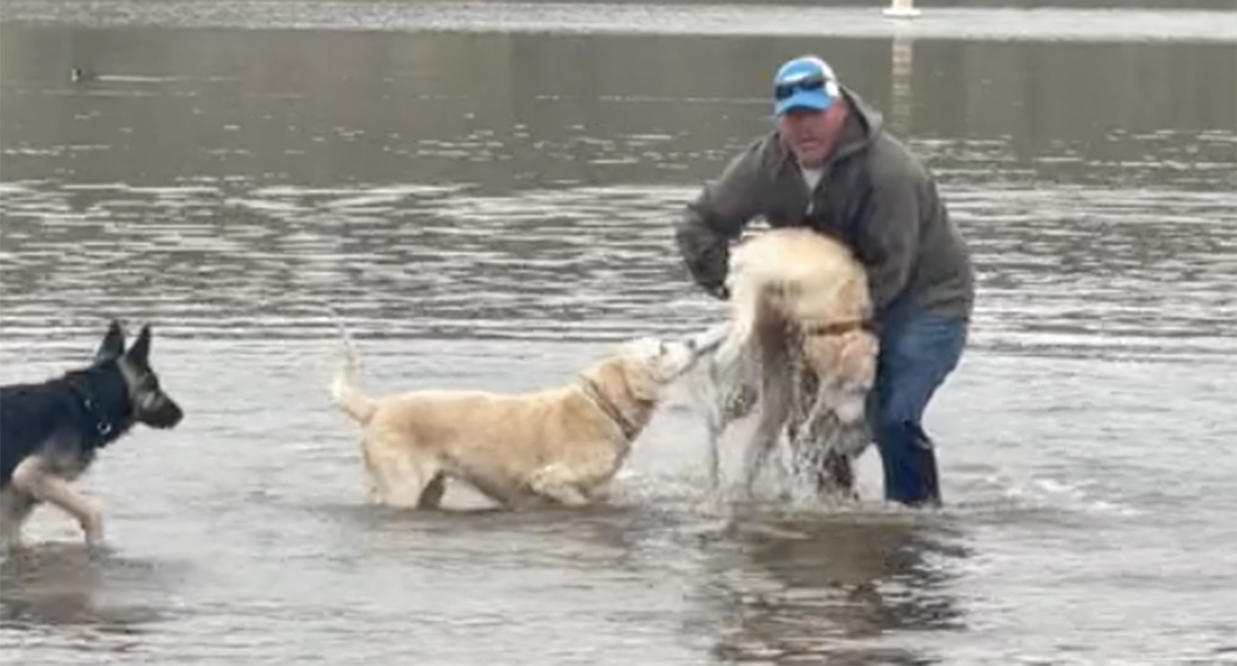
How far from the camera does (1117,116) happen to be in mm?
38594

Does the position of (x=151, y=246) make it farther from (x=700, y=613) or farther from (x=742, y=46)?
(x=742, y=46)

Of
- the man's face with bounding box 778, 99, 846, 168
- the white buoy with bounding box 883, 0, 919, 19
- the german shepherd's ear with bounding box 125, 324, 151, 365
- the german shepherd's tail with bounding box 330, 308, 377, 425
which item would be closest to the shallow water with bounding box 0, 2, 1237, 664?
the german shepherd's tail with bounding box 330, 308, 377, 425

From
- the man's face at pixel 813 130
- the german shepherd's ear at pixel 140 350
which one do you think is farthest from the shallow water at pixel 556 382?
the man's face at pixel 813 130

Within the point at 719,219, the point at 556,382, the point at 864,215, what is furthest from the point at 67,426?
the point at 556,382

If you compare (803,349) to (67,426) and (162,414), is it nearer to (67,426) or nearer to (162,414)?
(162,414)

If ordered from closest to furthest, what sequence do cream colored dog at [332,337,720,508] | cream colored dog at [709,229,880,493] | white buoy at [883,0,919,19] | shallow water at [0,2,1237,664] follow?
shallow water at [0,2,1237,664], cream colored dog at [709,229,880,493], cream colored dog at [332,337,720,508], white buoy at [883,0,919,19]

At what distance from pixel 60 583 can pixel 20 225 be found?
12252 millimetres

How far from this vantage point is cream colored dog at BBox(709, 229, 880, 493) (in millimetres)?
10688

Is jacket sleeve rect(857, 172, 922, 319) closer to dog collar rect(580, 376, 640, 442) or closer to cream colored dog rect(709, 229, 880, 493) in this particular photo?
cream colored dog rect(709, 229, 880, 493)

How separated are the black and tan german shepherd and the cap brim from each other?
233 centimetres

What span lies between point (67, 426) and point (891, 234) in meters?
2.89

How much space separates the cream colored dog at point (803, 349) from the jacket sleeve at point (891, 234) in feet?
0.25

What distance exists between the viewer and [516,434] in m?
11.0

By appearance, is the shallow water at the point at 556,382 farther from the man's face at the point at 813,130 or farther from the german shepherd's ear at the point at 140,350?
the man's face at the point at 813,130
